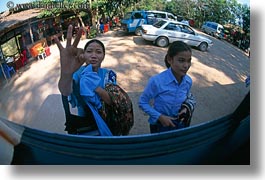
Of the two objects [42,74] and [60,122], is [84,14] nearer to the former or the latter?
[42,74]

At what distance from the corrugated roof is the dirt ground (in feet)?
0.41

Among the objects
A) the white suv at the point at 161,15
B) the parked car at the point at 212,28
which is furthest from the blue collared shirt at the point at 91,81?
the parked car at the point at 212,28

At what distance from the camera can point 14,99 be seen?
999 mm

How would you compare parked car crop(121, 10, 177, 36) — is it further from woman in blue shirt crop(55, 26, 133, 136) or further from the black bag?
the black bag

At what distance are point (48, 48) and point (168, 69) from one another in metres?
0.39

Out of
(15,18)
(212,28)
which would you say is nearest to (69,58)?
(15,18)

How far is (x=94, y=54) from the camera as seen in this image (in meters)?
0.89

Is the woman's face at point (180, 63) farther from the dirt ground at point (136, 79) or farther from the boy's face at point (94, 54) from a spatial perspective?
the boy's face at point (94, 54)

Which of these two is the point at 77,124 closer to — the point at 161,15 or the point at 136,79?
the point at 136,79

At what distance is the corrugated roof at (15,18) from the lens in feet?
3.09

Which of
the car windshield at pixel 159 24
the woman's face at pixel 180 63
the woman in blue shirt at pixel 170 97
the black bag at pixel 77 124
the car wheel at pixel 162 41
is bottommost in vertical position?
the black bag at pixel 77 124

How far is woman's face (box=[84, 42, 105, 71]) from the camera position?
2.92 ft

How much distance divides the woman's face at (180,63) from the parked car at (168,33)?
41 mm

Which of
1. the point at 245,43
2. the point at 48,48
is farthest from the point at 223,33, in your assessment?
the point at 48,48
